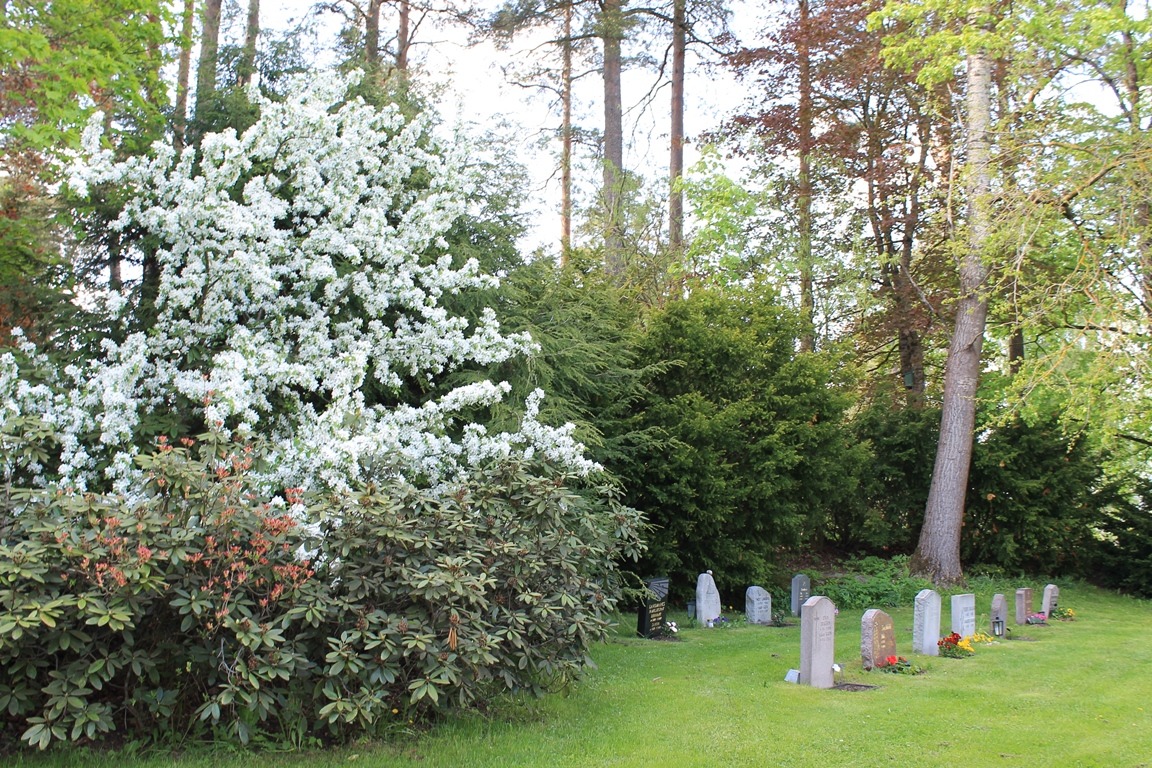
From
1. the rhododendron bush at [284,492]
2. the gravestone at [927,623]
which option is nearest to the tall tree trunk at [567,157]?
the rhododendron bush at [284,492]

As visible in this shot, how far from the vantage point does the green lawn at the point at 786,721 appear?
5.47 metres

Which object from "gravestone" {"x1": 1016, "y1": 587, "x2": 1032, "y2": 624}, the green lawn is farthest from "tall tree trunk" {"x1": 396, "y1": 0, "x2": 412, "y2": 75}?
"gravestone" {"x1": 1016, "y1": 587, "x2": 1032, "y2": 624}

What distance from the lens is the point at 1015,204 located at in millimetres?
11938

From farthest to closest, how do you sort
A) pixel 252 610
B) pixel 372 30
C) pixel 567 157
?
pixel 567 157, pixel 372 30, pixel 252 610

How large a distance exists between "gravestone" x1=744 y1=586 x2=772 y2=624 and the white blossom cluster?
518 centimetres

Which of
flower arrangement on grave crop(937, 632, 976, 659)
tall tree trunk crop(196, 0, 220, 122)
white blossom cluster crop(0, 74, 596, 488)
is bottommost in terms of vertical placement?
flower arrangement on grave crop(937, 632, 976, 659)

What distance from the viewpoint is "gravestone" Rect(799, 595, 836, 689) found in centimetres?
764

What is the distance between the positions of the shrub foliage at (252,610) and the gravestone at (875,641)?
3547 millimetres

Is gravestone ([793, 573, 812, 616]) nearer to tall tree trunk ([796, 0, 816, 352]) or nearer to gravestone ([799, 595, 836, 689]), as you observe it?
gravestone ([799, 595, 836, 689])

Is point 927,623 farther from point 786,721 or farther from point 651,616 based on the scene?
point 786,721

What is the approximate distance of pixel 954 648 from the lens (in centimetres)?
938

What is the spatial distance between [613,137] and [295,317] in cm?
1286

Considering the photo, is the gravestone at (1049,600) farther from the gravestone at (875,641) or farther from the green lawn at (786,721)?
the gravestone at (875,641)

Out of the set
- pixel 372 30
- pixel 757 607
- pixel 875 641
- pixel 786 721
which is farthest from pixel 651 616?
pixel 372 30
